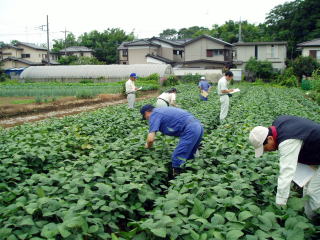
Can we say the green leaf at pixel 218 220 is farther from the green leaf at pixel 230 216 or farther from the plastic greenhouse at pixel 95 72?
the plastic greenhouse at pixel 95 72

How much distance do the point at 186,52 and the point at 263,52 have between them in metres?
11.5

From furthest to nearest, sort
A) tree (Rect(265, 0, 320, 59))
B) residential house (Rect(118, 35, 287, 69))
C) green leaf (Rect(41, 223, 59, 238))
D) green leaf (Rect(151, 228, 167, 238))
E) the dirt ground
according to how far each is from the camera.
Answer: tree (Rect(265, 0, 320, 59)), residential house (Rect(118, 35, 287, 69)), the dirt ground, green leaf (Rect(41, 223, 59, 238)), green leaf (Rect(151, 228, 167, 238))

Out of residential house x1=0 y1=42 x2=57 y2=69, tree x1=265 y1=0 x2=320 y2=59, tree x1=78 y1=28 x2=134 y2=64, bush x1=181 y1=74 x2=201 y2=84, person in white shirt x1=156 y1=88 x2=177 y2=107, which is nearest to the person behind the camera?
person in white shirt x1=156 y1=88 x2=177 y2=107

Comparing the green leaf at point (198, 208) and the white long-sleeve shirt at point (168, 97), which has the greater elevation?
the white long-sleeve shirt at point (168, 97)

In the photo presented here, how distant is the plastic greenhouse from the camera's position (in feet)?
128

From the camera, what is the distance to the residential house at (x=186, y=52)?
1900 inches

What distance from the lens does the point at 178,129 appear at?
5.31m

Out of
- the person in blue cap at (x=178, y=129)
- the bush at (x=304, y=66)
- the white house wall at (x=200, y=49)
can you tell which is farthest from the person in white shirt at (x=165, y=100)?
the white house wall at (x=200, y=49)

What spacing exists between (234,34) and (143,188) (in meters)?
62.0

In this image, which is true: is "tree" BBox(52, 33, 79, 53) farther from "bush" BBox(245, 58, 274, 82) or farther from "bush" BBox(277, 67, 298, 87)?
"bush" BBox(277, 67, 298, 87)

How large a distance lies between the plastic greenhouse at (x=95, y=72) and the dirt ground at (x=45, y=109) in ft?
46.1

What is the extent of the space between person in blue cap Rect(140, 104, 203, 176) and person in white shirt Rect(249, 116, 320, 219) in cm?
183

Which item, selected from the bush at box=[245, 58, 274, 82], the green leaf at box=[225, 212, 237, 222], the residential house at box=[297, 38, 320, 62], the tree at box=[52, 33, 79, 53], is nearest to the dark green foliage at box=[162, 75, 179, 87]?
the bush at box=[245, 58, 274, 82]

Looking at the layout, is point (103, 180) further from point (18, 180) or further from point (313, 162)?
point (313, 162)
